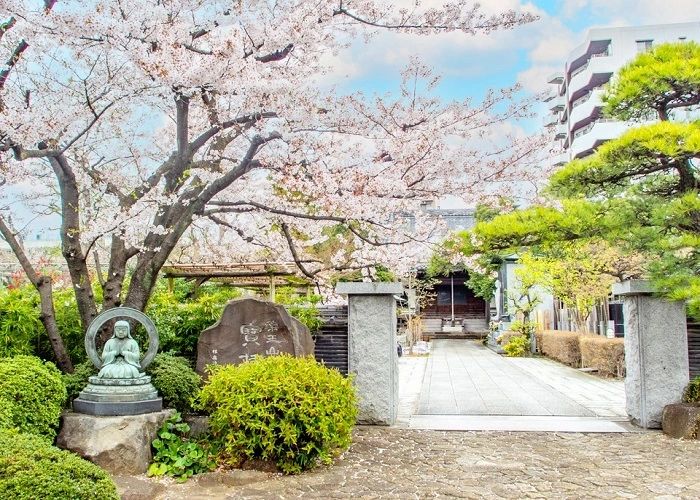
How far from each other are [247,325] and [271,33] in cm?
320

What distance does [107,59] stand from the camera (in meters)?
6.18

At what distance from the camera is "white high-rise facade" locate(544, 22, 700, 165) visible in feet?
103

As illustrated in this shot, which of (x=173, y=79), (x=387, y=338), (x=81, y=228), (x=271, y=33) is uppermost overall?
(x=271, y=33)

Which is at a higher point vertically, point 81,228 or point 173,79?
point 173,79

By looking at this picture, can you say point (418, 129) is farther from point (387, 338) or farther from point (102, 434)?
point (102, 434)

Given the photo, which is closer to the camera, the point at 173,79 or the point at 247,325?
the point at 173,79

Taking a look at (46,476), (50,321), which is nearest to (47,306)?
(50,321)

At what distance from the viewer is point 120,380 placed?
Result: 18.3ft

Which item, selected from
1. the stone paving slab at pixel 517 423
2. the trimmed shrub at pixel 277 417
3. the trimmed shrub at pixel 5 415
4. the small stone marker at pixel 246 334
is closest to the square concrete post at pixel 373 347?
the stone paving slab at pixel 517 423

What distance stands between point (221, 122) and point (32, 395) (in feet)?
11.2

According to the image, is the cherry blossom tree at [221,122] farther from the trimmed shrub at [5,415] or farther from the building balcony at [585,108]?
the building balcony at [585,108]

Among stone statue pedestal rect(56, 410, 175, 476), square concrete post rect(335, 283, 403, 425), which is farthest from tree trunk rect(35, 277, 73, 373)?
square concrete post rect(335, 283, 403, 425)

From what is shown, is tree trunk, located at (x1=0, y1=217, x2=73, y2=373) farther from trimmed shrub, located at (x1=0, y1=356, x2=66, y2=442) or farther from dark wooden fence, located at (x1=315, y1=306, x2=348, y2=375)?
dark wooden fence, located at (x1=315, y1=306, x2=348, y2=375)

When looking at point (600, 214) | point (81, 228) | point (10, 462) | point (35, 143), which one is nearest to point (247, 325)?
point (81, 228)
